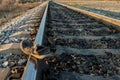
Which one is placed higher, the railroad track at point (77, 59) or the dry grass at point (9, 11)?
the railroad track at point (77, 59)

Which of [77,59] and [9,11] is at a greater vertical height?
[77,59]

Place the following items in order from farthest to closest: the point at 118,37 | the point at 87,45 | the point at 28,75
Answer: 1. the point at 118,37
2. the point at 87,45
3. the point at 28,75

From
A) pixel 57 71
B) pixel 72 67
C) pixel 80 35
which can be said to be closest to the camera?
pixel 57 71

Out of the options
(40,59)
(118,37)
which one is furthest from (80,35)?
(40,59)

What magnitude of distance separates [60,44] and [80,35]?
1365mm

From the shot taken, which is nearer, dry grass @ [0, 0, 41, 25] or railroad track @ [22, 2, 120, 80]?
railroad track @ [22, 2, 120, 80]

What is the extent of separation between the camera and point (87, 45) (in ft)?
18.5

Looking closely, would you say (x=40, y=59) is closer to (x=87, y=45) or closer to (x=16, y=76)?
(x=16, y=76)

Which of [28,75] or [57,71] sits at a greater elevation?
[28,75]

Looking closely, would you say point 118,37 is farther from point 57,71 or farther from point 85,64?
point 57,71

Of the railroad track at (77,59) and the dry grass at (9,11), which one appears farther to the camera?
the dry grass at (9,11)

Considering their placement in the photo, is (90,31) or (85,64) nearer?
(85,64)

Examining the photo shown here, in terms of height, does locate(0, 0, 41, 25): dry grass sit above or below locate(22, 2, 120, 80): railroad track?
below

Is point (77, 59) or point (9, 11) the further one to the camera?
point (9, 11)
